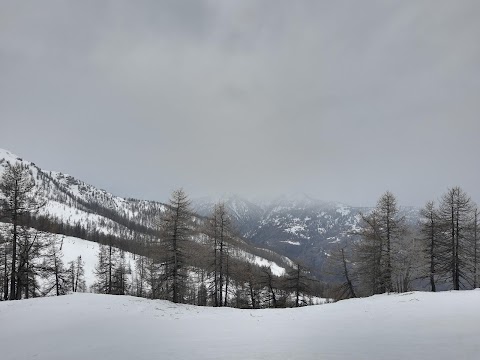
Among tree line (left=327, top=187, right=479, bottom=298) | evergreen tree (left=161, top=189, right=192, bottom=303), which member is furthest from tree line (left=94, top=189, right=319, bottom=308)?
tree line (left=327, top=187, right=479, bottom=298)

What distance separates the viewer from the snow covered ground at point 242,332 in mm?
9383

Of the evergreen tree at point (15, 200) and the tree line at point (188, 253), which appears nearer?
the evergreen tree at point (15, 200)

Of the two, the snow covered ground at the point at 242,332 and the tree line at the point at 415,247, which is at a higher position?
the tree line at the point at 415,247

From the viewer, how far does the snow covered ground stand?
938cm

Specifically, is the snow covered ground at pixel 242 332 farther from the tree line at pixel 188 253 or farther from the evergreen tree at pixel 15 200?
the tree line at pixel 188 253

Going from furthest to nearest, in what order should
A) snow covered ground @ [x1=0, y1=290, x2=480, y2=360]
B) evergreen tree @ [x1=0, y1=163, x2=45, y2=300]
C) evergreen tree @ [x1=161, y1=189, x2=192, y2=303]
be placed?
evergreen tree @ [x1=161, y1=189, x2=192, y2=303], evergreen tree @ [x1=0, y1=163, x2=45, y2=300], snow covered ground @ [x1=0, y1=290, x2=480, y2=360]

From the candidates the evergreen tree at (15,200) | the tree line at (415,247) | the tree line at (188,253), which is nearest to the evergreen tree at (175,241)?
the tree line at (188,253)

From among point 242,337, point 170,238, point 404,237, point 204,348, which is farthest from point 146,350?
point 404,237

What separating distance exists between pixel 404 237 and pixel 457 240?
5.66m

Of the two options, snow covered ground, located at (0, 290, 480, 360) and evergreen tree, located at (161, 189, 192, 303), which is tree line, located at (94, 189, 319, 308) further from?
snow covered ground, located at (0, 290, 480, 360)

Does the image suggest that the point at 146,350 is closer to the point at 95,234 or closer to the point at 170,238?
the point at 170,238

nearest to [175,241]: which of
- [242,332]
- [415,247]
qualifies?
[242,332]

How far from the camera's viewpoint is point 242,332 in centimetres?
1338

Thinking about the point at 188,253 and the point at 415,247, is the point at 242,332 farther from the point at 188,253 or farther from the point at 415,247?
the point at 415,247
